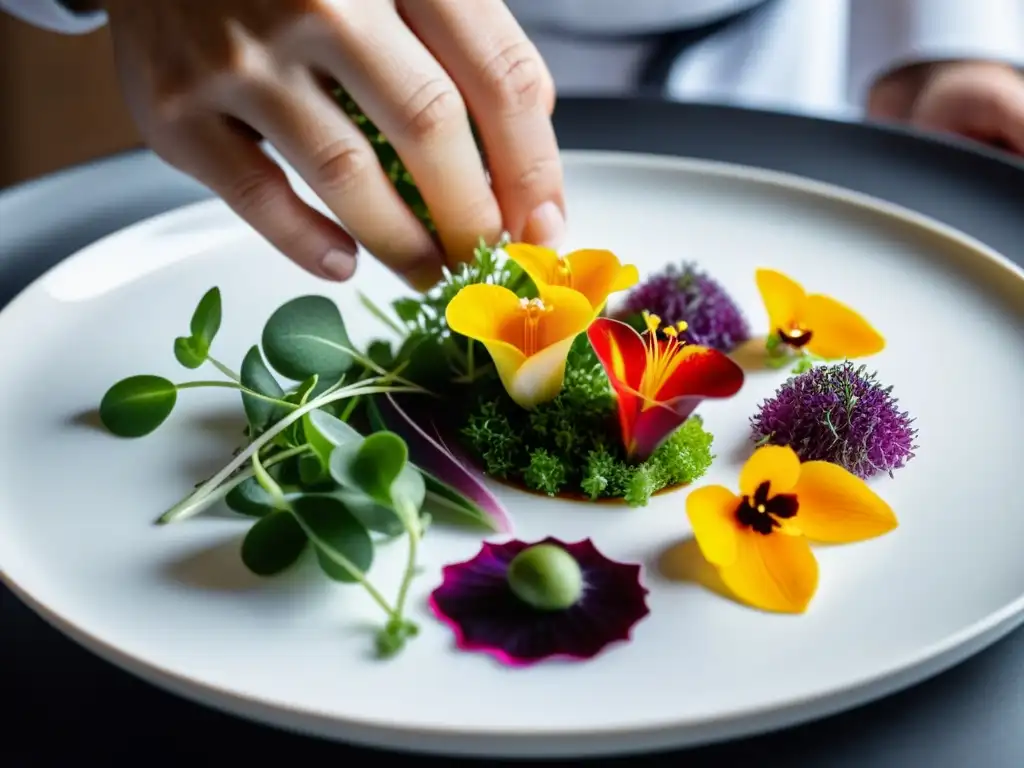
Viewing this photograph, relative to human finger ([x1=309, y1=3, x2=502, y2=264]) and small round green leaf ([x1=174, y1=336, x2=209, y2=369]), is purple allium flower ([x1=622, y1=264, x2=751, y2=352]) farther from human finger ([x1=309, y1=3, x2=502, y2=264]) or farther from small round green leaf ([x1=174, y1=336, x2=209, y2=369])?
small round green leaf ([x1=174, y1=336, x2=209, y2=369])

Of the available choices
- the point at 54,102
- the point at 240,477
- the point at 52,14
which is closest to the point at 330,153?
the point at 240,477

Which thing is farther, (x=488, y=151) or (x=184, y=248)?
(x=184, y=248)

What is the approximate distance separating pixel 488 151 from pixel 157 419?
0.27 meters

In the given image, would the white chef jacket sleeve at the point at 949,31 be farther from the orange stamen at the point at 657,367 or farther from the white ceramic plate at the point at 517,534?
the orange stamen at the point at 657,367

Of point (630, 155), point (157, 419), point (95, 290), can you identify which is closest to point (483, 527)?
point (157, 419)

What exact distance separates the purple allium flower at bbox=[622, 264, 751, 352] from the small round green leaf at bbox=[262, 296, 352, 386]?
0.19 m

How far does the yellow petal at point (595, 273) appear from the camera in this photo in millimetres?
613

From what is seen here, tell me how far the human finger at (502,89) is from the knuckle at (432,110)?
1.1 inches

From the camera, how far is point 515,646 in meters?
0.46

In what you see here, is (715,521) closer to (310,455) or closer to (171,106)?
(310,455)

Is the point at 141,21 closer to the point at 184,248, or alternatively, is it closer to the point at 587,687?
the point at 184,248

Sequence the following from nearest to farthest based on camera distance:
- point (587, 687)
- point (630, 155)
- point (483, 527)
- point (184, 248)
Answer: point (587, 687) < point (483, 527) < point (184, 248) < point (630, 155)

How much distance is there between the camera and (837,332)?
722 mm

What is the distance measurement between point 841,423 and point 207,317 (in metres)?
0.36
